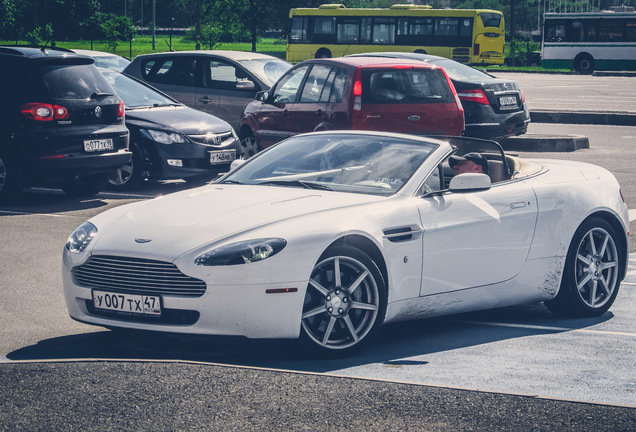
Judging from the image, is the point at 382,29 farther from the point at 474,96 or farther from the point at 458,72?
the point at 474,96

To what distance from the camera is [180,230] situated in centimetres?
544

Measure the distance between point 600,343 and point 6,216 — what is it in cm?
683

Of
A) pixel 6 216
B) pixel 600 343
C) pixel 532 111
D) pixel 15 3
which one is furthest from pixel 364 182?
pixel 15 3

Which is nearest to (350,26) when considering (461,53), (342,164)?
(461,53)

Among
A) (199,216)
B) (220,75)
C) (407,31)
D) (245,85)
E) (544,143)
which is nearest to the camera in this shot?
(199,216)

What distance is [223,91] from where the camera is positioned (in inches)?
643

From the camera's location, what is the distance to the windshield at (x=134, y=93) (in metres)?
13.6

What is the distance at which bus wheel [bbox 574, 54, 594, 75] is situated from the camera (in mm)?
47000

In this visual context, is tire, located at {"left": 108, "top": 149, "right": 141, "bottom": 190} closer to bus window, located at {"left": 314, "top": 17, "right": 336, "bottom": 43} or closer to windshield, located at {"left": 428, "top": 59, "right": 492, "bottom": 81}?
windshield, located at {"left": 428, "top": 59, "right": 492, "bottom": 81}

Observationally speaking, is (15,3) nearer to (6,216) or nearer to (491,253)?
(6,216)

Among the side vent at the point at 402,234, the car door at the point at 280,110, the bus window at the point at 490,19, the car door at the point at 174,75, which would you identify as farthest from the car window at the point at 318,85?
the bus window at the point at 490,19

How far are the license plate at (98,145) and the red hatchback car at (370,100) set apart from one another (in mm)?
2645

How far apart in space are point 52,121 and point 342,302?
6.60 m

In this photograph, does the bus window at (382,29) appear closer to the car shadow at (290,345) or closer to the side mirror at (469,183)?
the car shadow at (290,345)
